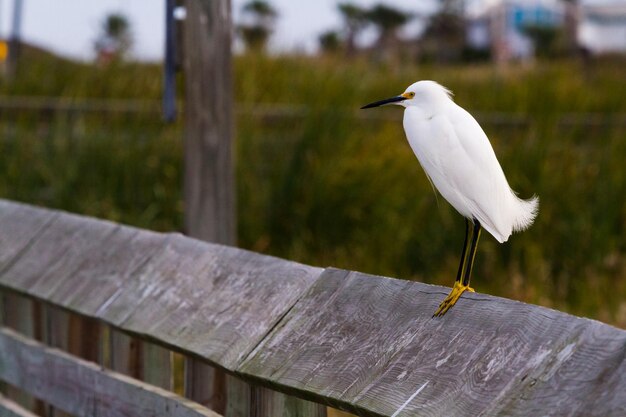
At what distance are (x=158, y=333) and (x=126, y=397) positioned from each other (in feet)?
1.05

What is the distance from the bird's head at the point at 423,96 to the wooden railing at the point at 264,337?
43cm

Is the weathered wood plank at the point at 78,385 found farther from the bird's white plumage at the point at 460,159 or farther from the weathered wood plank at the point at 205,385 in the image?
the bird's white plumage at the point at 460,159

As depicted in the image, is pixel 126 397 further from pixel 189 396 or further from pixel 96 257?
pixel 96 257

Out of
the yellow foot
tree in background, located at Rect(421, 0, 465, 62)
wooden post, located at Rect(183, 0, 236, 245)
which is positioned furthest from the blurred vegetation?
tree in background, located at Rect(421, 0, 465, 62)

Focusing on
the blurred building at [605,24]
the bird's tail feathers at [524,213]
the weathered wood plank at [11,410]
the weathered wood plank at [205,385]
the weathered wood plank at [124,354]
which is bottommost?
the blurred building at [605,24]

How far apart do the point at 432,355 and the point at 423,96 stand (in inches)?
28.4

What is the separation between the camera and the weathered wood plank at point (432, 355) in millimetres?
1865

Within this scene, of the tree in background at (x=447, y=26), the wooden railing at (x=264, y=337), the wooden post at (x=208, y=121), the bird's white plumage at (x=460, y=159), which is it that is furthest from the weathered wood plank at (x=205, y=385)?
the tree in background at (x=447, y=26)

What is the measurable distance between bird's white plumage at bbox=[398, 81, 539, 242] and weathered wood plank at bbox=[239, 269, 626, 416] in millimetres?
287

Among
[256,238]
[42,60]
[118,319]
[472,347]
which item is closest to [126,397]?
[118,319]

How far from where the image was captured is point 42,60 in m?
10.5

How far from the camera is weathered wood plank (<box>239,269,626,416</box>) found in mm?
1865

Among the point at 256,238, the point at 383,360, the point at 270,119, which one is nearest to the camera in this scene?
the point at 383,360

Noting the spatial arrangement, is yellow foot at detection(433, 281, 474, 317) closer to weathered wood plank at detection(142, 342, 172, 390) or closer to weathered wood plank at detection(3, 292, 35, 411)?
weathered wood plank at detection(142, 342, 172, 390)
